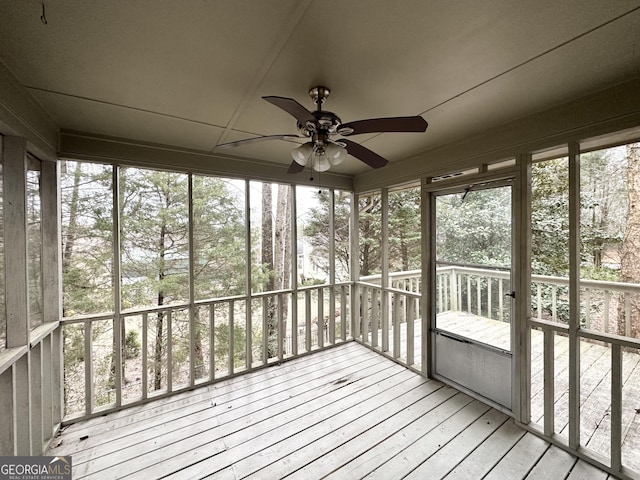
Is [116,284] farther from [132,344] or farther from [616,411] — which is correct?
[616,411]

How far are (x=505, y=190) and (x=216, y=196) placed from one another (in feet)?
10.6

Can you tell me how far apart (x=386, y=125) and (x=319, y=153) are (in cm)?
41

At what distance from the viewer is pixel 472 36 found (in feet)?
3.96

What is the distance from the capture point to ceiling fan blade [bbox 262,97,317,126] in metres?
1.17

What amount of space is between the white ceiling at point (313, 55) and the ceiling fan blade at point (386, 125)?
1.04 feet

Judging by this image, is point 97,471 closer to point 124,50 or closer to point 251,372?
point 251,372

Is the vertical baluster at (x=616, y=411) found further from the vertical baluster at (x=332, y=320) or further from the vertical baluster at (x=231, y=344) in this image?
the vertical baluster at (x=231, y=344)

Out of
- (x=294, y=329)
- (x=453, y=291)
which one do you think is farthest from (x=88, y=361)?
(x=453, y=291)

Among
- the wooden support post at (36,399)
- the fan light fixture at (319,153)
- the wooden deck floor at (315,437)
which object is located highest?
the fan light fixture at (319,153)

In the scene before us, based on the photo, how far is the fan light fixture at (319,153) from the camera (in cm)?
155

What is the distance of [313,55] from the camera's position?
1.32 m

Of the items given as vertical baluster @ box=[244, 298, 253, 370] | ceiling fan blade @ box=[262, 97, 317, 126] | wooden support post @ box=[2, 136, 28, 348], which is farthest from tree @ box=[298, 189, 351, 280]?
wooden support post @ box=[2, 136, 28, 348]

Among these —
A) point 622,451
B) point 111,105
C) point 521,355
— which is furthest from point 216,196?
point 622,451

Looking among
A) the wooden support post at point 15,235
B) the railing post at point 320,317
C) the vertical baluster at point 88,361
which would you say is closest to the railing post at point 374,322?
the railing post at point 320,317
